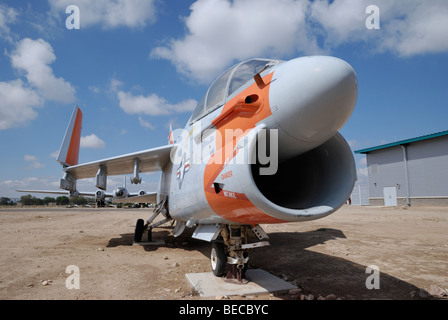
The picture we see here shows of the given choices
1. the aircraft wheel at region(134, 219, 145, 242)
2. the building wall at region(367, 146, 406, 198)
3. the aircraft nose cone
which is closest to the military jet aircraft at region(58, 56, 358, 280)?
the aircraft nose cone

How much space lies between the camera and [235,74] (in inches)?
187

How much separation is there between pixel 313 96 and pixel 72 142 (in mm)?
9255

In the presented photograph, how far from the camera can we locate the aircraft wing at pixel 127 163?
9039 mm

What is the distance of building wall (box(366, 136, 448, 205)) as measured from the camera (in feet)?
86.6

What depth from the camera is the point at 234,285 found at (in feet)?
16.9

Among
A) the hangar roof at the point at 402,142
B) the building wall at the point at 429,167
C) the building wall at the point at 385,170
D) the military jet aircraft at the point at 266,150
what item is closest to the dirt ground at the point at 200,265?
the military jet aircraft at the point at 266,150

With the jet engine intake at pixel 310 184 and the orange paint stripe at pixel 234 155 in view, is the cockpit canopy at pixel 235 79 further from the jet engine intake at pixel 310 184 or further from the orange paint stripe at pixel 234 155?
the jet engine intake at pixel 310 184

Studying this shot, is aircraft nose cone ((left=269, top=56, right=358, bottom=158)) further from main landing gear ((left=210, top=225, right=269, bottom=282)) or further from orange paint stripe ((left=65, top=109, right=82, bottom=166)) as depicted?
orange paint stripe ((left=65, top=109, right=82, bottom=166))

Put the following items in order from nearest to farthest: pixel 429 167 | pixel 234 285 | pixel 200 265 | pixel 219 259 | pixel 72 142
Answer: pixel 234 285 < pixel 219 259 < pixel 200 265 < pixel 72 142 < pixel 429 167

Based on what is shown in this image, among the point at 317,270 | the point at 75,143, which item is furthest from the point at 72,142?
the point at 317,270

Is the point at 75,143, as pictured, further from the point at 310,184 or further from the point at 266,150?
the point at 310,184

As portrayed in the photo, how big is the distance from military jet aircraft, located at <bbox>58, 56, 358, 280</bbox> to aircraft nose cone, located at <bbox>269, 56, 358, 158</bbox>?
0.01m

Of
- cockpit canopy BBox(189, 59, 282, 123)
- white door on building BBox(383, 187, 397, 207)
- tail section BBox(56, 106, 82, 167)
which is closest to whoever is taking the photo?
cockpit canopy BBox(189, 59, 282, 123)
